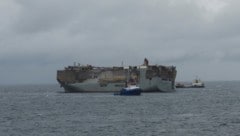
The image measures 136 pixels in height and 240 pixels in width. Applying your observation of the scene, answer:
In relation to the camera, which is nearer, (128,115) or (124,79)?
(128,115)

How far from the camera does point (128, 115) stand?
88.9 meters

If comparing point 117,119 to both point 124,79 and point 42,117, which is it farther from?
point 124,79

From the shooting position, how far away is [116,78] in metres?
179

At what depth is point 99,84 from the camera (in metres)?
180

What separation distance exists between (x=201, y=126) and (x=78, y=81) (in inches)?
4431

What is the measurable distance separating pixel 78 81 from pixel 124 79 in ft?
46.3

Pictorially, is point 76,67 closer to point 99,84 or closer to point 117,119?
point 99,84

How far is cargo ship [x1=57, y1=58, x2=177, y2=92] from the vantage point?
566 ft

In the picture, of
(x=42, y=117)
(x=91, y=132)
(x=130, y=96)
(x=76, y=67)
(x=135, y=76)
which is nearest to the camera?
(x=91, y=132)

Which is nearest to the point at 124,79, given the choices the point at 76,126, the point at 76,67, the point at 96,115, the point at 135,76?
the point at 135,76

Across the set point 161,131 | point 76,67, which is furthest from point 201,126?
point 76,67

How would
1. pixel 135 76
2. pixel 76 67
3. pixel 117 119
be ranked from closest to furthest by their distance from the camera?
1. pixel 117 119
2. pixel 135 76
3. pixel 76 67

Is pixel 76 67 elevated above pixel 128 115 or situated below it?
above

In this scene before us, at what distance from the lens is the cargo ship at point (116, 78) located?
17238 cm
